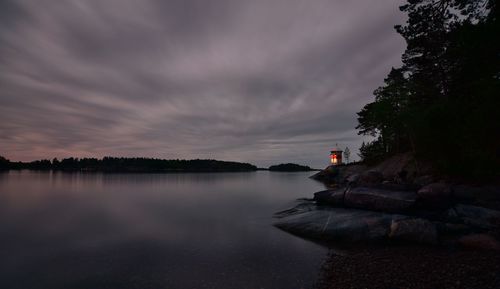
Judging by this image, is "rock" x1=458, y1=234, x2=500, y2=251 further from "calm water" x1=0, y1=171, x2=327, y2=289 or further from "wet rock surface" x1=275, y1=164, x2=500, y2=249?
"calm water" x1=0, y1=171, x2=327, y2=289

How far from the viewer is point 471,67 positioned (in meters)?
20.5

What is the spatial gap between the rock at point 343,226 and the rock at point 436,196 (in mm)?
3900

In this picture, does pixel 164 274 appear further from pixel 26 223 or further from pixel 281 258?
pixel 26 223

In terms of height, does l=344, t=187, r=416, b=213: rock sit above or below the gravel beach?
above

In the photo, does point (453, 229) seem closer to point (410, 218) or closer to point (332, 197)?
point (410, 218)

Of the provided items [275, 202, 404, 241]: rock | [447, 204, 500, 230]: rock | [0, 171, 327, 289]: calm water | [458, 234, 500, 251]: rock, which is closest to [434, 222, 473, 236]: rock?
[447, 204, 500, 230]: rock

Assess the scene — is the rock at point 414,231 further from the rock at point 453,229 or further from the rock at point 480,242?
the rock at point 480,242

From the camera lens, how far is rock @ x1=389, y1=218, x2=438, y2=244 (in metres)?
12.4

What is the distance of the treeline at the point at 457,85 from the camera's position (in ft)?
59.2

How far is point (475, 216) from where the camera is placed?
14352mm

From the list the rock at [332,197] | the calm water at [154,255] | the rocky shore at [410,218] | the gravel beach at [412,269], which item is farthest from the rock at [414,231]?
the rock at [332,197]

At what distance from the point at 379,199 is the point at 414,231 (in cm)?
576

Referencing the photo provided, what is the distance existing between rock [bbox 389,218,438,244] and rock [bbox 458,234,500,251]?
1.12 meters

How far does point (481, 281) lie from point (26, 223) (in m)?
30.9
